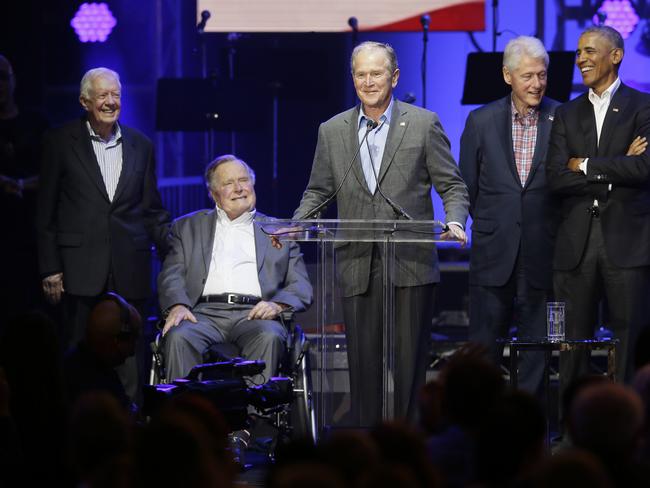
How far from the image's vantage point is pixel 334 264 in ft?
15.0

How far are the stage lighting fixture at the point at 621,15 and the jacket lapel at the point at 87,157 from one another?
383cm

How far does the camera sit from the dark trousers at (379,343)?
15.4 feet

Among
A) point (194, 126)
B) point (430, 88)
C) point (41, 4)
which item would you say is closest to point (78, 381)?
point (194, 126)

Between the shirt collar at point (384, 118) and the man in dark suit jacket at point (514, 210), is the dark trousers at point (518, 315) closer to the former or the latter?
the man in dark suit jacket at point (514, 210)

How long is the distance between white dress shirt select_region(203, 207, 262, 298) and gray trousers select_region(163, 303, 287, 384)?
0.23 meters

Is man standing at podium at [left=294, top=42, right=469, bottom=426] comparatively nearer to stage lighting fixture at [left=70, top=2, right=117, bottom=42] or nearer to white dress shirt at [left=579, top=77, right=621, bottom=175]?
white dress shirt at [left=579, top=77, right=621, bottom=175]

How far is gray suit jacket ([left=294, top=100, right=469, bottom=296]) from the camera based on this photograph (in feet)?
15.7

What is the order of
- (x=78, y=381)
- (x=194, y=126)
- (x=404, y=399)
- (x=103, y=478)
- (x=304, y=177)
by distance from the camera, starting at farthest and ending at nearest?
(x=304, y=177) → (x=194, y=126) → (x=404, y=399) → (x=78, y=381) → (x=103, y=478)

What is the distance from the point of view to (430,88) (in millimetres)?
8680

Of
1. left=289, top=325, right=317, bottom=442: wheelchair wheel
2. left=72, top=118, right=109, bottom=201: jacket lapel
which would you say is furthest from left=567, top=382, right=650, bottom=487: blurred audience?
left=72, top=118, right=109, bottom=201: jacket lapel

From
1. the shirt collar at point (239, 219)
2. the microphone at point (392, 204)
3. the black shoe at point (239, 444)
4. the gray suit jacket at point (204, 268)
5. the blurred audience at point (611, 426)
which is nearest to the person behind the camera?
the blurred audience at point (611, 426)

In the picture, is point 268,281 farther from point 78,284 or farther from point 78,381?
point 78,381

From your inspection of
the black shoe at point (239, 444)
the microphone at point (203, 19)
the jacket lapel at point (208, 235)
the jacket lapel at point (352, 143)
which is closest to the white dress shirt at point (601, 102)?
the jacket lapel at point (352, 143)

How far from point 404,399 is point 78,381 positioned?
1.55m
